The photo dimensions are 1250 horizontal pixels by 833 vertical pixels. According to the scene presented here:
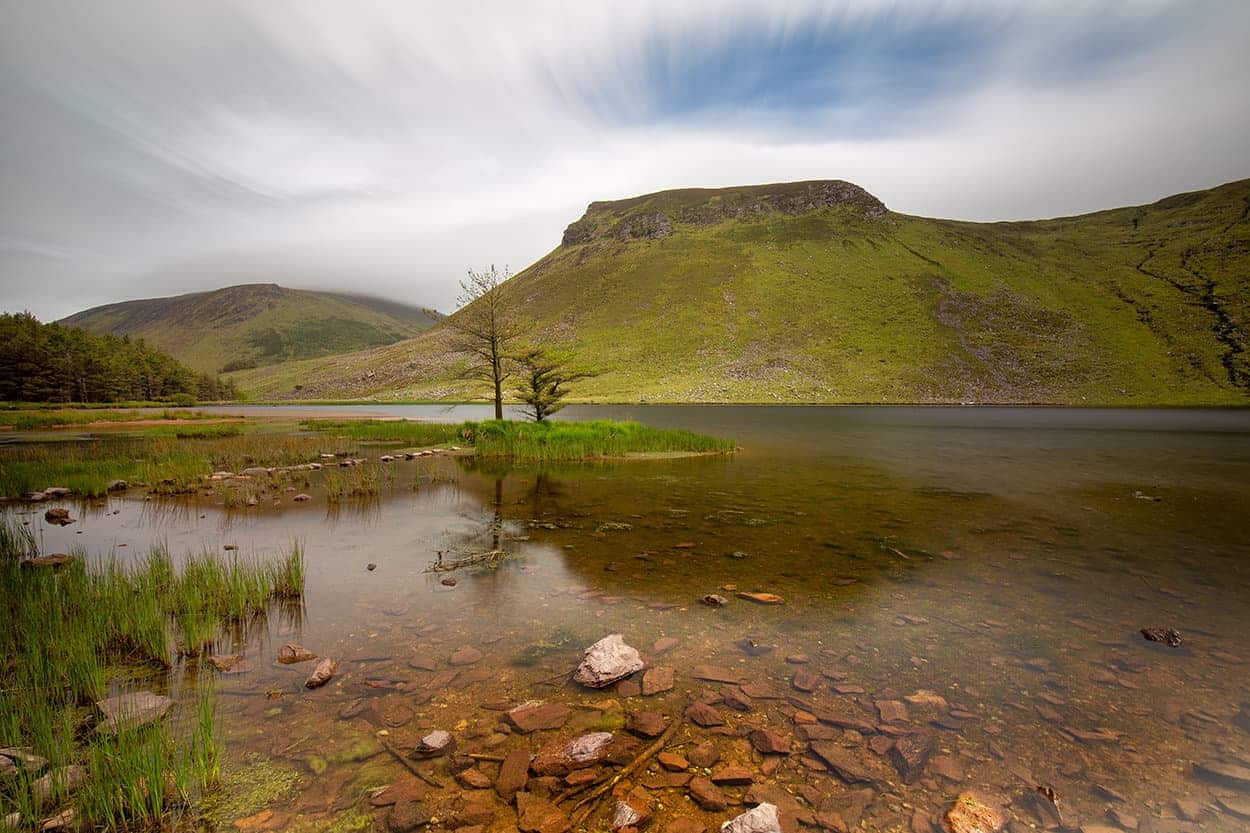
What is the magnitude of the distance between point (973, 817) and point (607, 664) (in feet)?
13.1

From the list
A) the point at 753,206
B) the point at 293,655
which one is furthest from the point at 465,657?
the point at 753,206

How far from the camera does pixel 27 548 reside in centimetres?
1144

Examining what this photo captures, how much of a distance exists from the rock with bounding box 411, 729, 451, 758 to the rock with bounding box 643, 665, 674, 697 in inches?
92.5

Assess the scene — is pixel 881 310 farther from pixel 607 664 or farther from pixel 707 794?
pixel 707 794

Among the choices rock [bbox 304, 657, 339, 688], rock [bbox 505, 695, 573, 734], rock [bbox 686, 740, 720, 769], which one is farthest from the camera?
rock [bbox 304, 657, 339, 688]

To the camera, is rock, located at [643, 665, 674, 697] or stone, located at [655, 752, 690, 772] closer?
stone, located at [655, 752, 690, 772]

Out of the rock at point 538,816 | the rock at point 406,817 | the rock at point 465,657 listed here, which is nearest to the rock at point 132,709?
the rock at point 406,817

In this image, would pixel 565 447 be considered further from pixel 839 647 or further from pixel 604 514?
pixel 839 647

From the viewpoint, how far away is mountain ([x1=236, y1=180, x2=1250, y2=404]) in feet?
330

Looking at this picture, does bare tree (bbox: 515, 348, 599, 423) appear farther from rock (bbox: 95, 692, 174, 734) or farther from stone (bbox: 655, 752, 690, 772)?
stone (bbox: 655, 752, 690, 772)

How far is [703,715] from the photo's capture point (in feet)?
19.2

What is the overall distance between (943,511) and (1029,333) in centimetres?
12325

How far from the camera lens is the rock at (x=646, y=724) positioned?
5.53 meters

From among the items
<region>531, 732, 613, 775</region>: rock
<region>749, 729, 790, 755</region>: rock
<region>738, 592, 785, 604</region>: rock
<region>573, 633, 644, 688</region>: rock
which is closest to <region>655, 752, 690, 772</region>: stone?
<region>531, 732, 613, 775</region>: rock
